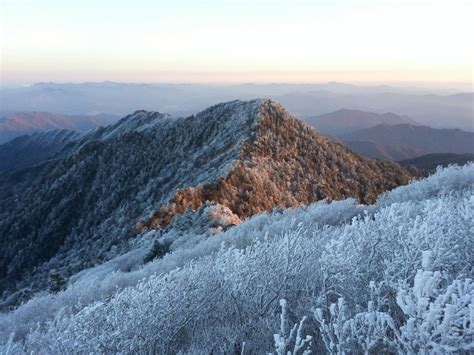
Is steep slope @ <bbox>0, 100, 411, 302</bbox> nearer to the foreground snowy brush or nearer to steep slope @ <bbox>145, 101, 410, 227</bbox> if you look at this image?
steep slope @ <bbox>145, 101, 410, 227</bbox>

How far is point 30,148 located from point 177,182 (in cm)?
16080

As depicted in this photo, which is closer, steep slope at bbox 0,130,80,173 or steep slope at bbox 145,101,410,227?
steep slope at bbox 145,101,410,227

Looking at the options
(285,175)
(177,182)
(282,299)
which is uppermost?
(282,299)

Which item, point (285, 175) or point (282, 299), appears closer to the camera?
point (282, 299)

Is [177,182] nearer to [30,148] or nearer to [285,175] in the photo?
[285,175]

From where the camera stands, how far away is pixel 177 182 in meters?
25.1

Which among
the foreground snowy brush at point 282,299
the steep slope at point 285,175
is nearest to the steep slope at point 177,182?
the steep slope at point 285,175

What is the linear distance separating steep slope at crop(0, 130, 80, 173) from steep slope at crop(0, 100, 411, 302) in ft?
383

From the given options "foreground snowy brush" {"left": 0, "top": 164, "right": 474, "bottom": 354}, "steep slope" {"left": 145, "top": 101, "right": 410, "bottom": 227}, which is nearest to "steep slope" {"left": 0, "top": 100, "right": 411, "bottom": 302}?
"steep slope" {"left": 145, "top": 101, "right": 410, "bottom": 227}

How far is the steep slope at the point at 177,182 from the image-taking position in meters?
19.3

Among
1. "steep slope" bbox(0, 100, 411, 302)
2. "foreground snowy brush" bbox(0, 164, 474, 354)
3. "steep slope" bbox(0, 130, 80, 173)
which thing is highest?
"foreground snowy brush" bbox(0, 164, 474, 354)

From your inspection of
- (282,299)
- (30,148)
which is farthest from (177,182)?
(30,148)

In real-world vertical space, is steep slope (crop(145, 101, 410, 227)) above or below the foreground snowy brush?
below

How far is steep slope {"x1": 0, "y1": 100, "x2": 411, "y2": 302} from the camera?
63.3ft
